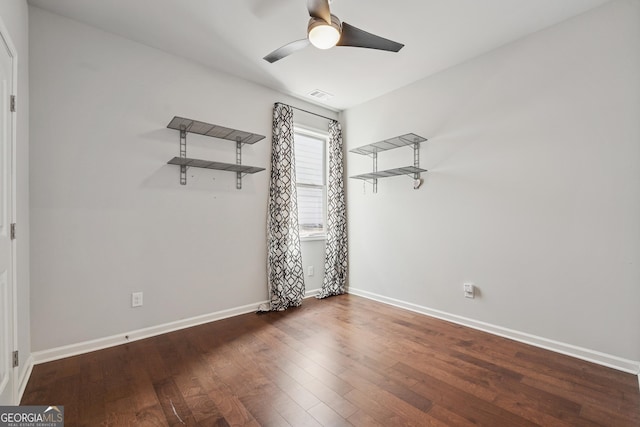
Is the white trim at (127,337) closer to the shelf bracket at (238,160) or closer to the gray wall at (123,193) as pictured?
the gray wall at (123,193)

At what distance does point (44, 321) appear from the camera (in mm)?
2256

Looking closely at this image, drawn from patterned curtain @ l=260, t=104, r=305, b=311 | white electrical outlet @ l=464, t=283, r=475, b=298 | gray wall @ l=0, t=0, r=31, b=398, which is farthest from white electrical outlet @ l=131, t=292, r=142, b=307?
white electrical outlet @ l=464, t=283, r=475, b=298


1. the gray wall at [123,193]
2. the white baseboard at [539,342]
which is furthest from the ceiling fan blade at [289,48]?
the white baseboard at [539,342]

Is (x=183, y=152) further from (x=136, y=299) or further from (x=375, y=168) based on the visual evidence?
(x=375, y=168)

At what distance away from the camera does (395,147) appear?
366 cm

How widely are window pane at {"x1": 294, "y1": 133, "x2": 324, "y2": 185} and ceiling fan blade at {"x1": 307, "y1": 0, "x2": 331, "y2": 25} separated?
232 centimetres

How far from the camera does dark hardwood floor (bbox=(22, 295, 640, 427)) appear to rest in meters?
1.64

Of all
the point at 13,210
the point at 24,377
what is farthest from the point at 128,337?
the point at 13,210

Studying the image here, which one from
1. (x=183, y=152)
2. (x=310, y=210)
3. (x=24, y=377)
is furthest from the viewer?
(x=310, y=210)

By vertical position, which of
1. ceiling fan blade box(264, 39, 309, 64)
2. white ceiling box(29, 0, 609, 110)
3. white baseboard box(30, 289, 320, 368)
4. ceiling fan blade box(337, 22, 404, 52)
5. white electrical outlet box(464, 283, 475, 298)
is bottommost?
white baseboard box(30, 289, 320, 368)

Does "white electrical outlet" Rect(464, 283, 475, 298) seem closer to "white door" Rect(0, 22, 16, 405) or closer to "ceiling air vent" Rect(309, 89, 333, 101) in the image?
"ceiling air vent" Rect(309, 89, 333, 101)

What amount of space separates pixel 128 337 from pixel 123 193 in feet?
4.18

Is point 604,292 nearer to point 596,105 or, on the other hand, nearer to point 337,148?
point 596,105

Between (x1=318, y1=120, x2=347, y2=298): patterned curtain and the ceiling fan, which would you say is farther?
(x1=318, y1=120, x2=347, y2=298): patterned curtain
